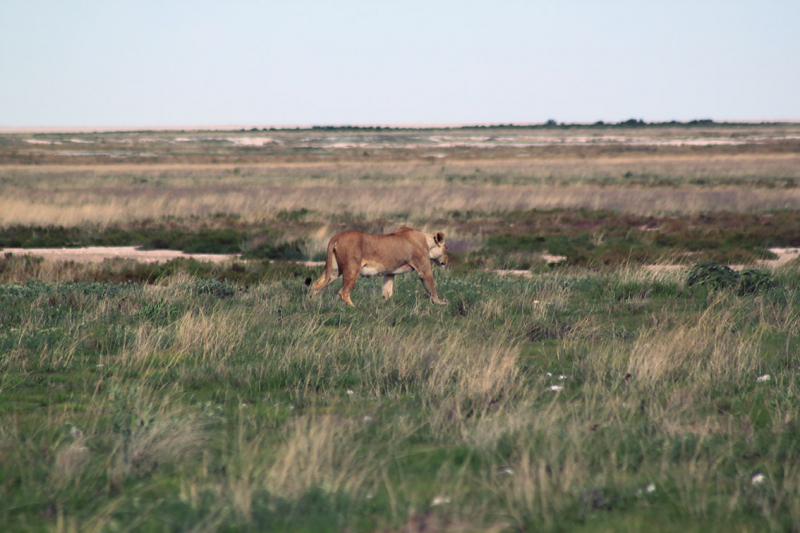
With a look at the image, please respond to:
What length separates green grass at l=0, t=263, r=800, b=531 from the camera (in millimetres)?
3773

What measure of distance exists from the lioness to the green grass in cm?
57

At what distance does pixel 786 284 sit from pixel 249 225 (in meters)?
16.8

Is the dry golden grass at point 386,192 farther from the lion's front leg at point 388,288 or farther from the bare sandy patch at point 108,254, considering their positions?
the lion's front leg at point 388,288

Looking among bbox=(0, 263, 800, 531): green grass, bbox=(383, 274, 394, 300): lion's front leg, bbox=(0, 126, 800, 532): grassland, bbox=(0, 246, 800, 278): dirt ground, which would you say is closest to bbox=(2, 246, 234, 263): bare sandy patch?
bbox=(0, 246, 800, 278): dirt ground

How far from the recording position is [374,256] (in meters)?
9.77

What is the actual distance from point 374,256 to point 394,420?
188 inches

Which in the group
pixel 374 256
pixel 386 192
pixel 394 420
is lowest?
pixel 386 192

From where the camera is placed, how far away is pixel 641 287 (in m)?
11.4

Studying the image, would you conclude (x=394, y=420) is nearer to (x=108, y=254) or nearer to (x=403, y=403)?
(x=403, y=403)

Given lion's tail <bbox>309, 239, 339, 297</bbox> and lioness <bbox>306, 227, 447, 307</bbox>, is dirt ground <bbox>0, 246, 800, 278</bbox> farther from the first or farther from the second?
lion's tail <bbox>309, 239, 339, 297</bbox>

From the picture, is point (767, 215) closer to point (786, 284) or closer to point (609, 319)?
point (786, 284)

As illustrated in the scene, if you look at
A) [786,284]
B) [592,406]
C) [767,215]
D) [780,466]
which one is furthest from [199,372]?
[767,215]

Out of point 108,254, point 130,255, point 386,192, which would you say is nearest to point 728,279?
point 130,255

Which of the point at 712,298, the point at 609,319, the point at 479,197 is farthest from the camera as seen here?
the point at 479,197
